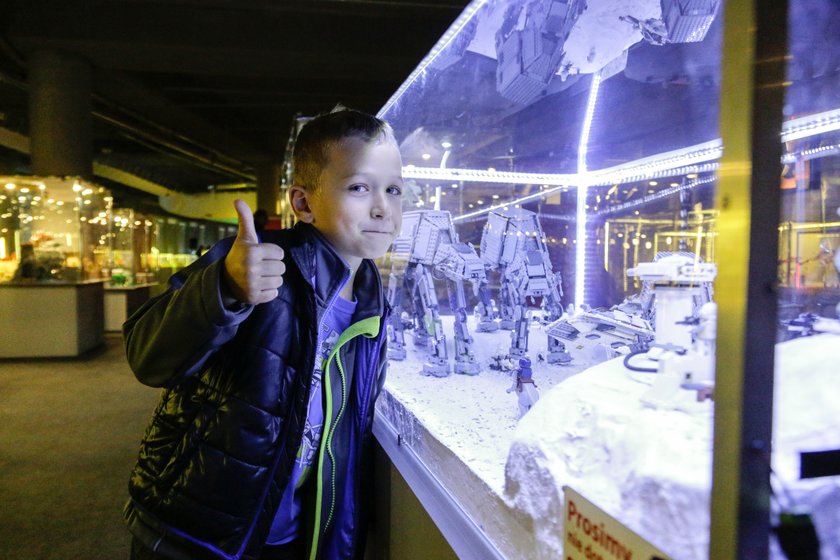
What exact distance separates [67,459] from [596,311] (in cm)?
339

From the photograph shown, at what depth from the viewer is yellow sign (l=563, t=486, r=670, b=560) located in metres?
0.52

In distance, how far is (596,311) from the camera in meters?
1.46

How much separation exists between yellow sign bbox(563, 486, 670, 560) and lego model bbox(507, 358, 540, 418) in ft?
1.99

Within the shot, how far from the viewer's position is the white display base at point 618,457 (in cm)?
43

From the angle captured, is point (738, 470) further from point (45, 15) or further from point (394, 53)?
point (45, 15)

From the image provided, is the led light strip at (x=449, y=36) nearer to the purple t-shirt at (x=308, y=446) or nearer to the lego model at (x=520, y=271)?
the lego model at (x=520, y=271)

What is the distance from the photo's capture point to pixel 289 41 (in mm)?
6727

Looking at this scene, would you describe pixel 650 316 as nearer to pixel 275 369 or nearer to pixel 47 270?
pixel 275 369

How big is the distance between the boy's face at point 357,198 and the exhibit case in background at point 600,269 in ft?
1.53

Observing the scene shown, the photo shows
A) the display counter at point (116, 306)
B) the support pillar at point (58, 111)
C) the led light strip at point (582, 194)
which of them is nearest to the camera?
the led light strip at point (582, 194)

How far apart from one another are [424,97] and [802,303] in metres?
1.80

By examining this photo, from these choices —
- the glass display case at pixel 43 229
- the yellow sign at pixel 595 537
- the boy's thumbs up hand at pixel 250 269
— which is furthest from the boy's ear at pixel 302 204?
the glass display case at pixel 43 229

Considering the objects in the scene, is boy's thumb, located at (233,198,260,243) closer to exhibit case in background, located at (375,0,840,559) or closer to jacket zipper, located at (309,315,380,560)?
jacket zipper, located at (309,315,380,560)

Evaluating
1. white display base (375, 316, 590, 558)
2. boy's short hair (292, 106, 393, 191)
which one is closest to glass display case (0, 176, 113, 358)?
white display base (375, 316, 590, 558)
